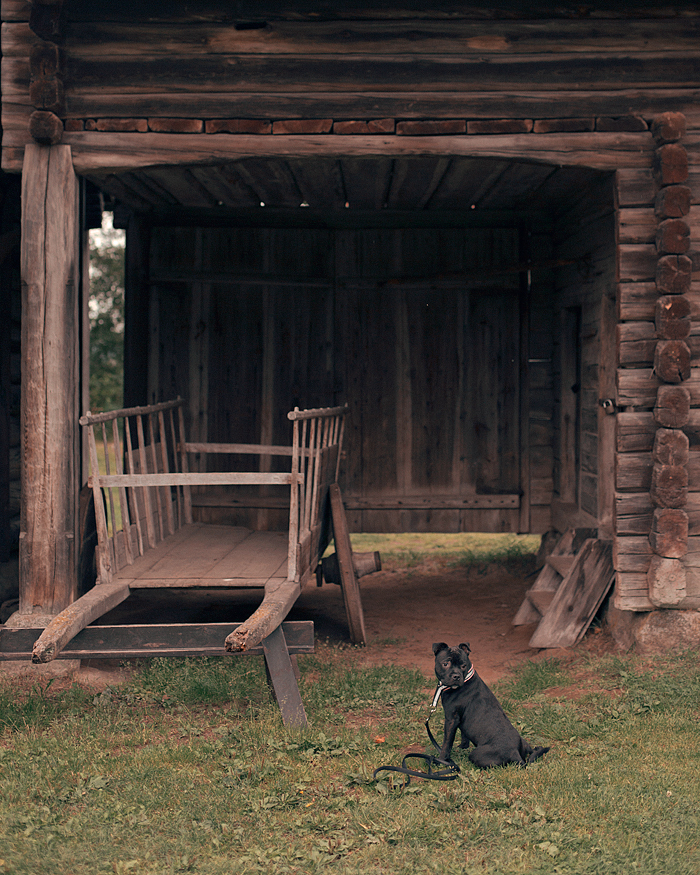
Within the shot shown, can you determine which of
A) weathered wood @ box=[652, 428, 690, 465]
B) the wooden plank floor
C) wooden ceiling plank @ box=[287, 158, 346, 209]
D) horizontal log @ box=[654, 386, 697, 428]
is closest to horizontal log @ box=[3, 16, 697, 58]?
wooden ceiling plank @ box=[287, 158, 346, 209]

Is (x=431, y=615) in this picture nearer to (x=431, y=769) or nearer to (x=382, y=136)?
(x=431, y=769)

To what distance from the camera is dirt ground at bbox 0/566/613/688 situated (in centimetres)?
608

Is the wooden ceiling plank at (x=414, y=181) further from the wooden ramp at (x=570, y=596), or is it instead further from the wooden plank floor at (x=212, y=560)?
the wooden ramp at (x=570, y=596)

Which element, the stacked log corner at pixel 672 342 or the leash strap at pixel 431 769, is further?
the stacked log corner at pixel 672 342

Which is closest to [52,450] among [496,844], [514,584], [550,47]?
[496,844]

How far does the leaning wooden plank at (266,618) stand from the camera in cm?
412

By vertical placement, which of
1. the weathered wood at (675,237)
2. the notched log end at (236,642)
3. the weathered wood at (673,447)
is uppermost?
the weathered wood at (675,237)

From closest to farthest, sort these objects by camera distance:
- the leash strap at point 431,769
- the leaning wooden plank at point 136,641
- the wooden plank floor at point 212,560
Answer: the leash strap at point 431,769 < the leaning wooden plank at point 136,641 < the wooden plank floor at point 212,560

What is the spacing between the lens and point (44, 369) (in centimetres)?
A: 554

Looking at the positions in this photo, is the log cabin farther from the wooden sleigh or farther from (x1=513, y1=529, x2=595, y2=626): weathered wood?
(x1=513, y1=529, x2=595, y2=626): weathered wood

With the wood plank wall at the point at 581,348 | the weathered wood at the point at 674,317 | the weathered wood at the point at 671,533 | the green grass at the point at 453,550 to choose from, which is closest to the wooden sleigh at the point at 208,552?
the wood plank wall at the point at 581,348

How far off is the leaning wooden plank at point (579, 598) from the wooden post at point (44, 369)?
3.58 m

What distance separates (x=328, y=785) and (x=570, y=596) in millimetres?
3363

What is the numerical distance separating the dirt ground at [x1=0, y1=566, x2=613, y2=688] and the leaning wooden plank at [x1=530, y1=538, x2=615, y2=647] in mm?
123
